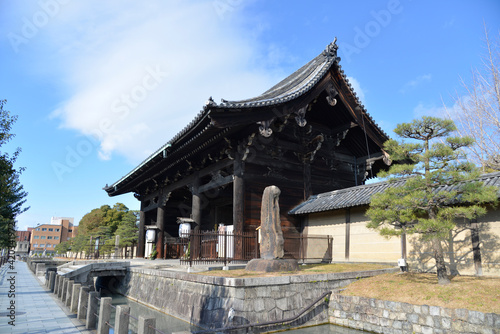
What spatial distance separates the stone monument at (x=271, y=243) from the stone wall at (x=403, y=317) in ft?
5.90

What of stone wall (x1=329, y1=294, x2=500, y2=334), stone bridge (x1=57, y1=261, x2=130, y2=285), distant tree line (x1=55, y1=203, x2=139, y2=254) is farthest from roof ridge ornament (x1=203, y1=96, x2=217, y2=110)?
distant tree line (x1=55, y1=203, x2=139, y2=254)

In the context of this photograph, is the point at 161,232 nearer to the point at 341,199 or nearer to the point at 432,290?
the point at 341,199

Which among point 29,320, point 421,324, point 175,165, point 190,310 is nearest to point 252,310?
point 190,310

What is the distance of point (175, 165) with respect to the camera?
19047mm

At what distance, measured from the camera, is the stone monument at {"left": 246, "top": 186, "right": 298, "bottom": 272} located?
9.73 metres

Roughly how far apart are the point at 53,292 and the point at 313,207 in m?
11.5

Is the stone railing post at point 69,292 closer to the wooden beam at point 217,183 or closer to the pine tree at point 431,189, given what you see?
the wooden beam at point 217,183

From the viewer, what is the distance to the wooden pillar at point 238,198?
13.6 meters

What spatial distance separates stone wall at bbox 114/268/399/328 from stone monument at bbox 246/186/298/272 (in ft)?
2.89

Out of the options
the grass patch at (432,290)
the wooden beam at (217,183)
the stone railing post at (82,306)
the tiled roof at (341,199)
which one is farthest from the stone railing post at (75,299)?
the tiled roof at (341,199)

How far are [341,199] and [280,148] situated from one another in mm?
3586

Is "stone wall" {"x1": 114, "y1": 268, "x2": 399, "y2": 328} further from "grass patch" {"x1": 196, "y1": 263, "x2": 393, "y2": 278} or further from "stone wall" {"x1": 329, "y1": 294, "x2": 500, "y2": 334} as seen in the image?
"stone wall" {"x1": 329, "y1": 294, "x2": 500, "y2": 334}

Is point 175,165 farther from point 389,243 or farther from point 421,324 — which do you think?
point 421,324

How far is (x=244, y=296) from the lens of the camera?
7.96 metres
